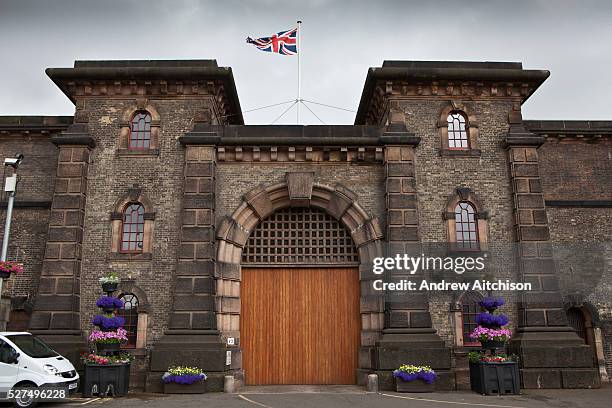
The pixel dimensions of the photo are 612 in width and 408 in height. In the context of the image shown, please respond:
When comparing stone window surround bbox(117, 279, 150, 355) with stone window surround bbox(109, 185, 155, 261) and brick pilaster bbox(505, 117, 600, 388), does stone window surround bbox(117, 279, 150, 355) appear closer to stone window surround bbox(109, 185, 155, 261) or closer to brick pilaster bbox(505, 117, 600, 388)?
stone window surround bbox(109, 185, 155, 261)

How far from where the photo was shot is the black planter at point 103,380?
13117 millimetres

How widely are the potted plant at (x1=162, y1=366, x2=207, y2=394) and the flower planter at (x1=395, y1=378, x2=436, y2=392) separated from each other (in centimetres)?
517

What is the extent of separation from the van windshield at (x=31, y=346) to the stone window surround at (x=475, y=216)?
36.8 ft

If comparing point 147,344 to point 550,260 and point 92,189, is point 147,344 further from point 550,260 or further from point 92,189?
point 550,260

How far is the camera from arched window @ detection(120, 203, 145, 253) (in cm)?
1590

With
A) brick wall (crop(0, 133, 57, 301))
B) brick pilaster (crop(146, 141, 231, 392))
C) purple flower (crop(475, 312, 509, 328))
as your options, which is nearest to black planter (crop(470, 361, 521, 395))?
purple flower (crop(475, 312, 509, 328))

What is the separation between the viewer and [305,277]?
16.5 metres

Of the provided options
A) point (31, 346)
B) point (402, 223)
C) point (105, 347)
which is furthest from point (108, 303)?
point (402, 223)

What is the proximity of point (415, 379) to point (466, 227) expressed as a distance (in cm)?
494

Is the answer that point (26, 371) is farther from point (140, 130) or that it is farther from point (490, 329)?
point (490, 329)

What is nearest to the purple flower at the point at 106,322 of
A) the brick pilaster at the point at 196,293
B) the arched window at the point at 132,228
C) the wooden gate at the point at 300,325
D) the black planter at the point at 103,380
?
the black planter at the point at 103,380

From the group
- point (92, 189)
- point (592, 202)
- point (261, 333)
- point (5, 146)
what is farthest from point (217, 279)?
point (592, 202)

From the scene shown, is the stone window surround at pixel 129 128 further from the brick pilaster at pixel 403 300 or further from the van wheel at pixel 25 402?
the van wheel at pixel 25 402

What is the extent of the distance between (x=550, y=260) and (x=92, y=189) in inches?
547
